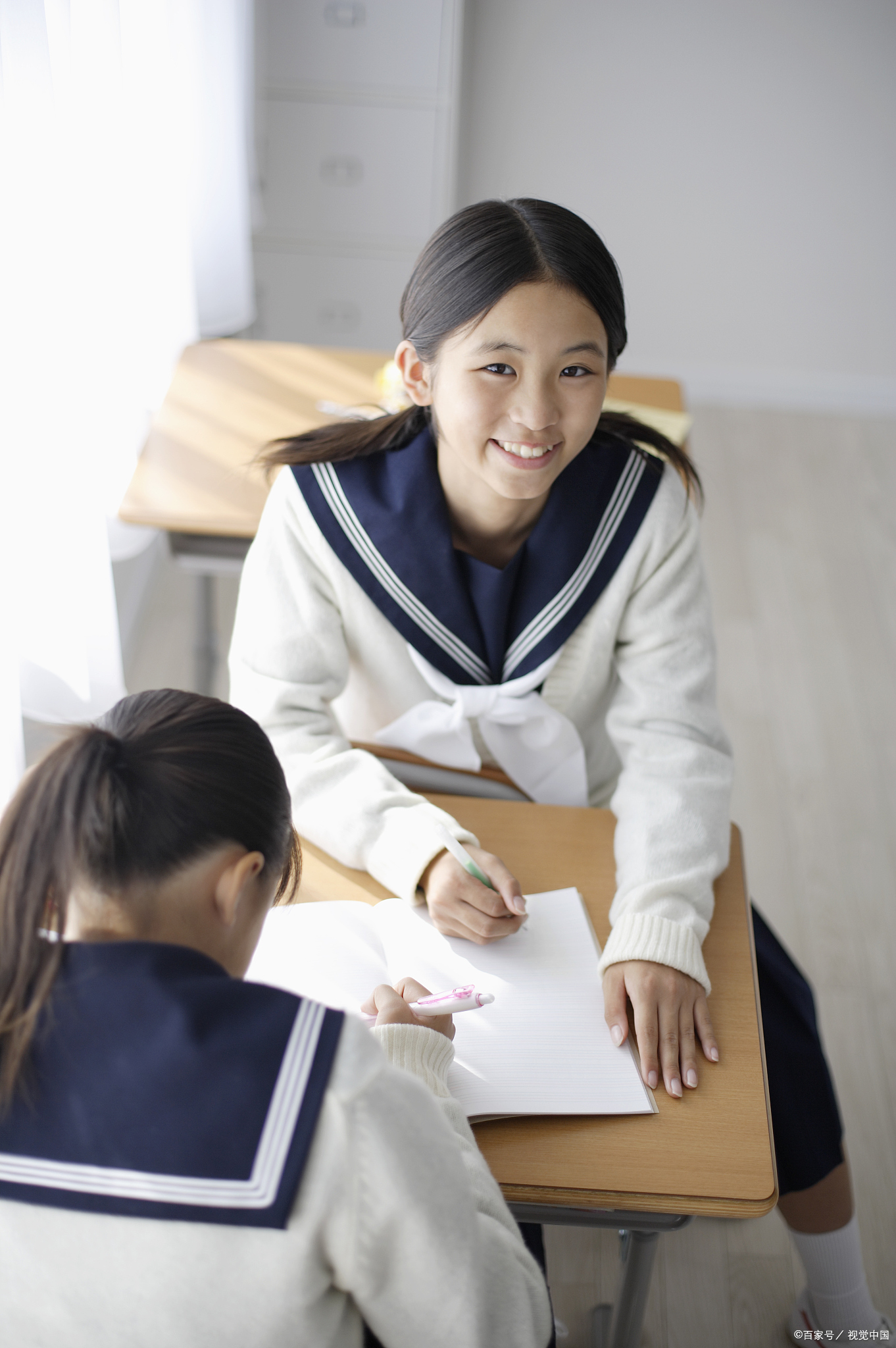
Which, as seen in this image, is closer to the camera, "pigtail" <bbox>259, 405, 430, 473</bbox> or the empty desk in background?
"pigtail" <bbox>259, 405, 430, 473</bbox>

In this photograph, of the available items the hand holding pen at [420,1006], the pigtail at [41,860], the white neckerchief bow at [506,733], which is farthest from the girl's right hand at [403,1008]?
the white neckerchief bow at [506,733]

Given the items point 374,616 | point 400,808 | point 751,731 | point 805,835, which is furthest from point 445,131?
point 400,808

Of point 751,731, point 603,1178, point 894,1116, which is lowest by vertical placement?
point 894,1116

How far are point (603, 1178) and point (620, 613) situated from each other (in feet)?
2.12

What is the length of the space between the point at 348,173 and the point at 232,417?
1.75m

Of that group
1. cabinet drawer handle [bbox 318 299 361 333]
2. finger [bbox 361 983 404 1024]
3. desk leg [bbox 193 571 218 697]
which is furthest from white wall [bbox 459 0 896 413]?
finger [bbox 361 983 404 1024]

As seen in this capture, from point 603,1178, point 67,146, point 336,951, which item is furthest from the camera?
point 67,146

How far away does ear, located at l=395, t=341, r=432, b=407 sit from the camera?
1.22 metres

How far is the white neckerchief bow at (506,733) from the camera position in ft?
4.46

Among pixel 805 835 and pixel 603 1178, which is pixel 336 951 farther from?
pixel 805 835

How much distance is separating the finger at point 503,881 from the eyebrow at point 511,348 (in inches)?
19.8

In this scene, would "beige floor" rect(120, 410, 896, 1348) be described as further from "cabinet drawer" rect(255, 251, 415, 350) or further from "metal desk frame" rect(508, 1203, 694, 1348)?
"cabinet drawer" rect(255, 251, 415, 350)

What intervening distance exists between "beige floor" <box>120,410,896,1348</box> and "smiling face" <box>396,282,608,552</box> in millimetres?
1142

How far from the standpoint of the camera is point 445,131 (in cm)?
327
